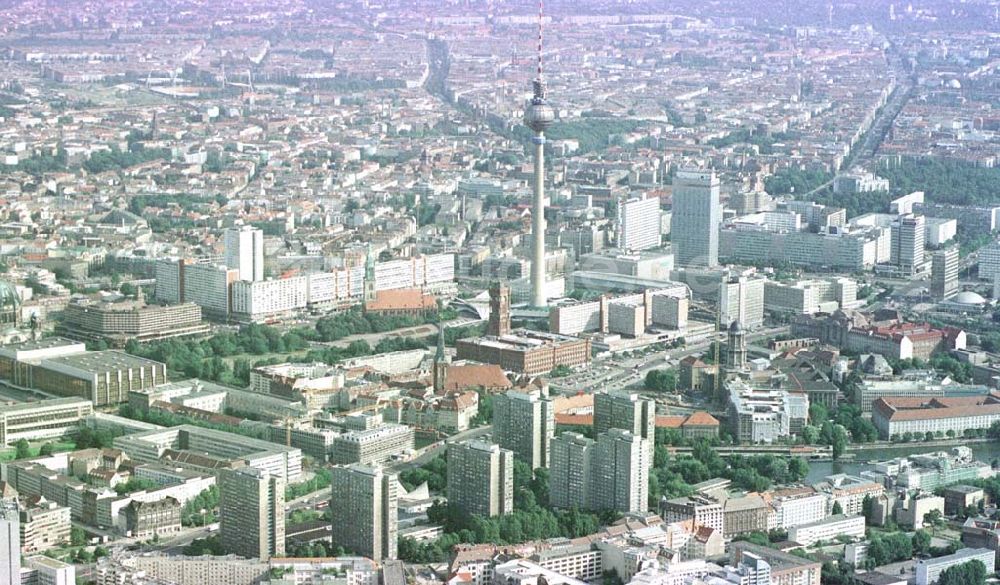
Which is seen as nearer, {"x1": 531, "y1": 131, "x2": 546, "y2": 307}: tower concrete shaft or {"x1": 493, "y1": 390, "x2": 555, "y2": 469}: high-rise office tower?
{"x1": 493, "y1": 390, "x2": 555, "y2": 469}: high-rise office tower

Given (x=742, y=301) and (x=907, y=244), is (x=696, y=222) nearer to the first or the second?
(x=907, y=244)

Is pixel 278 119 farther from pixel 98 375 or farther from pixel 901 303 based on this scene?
pixel 98 375

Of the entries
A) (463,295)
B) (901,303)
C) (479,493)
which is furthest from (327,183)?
(479,493)

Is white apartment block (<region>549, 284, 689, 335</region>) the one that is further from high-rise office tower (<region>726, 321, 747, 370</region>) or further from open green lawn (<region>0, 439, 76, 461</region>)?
open green lawn (<region>0, 439, 76, 461</region>)

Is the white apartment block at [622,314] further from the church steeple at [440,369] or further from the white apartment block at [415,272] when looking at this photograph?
the church steeple at [440,369]

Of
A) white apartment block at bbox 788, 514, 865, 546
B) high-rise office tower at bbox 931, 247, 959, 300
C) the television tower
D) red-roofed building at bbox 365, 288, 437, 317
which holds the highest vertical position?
the television tower

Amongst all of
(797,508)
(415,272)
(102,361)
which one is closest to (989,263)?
(415,272)

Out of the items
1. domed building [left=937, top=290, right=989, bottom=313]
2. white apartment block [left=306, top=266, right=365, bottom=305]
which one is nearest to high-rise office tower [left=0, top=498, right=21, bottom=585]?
white apartment block [left=306, top=266, right=365, bottom=305]
